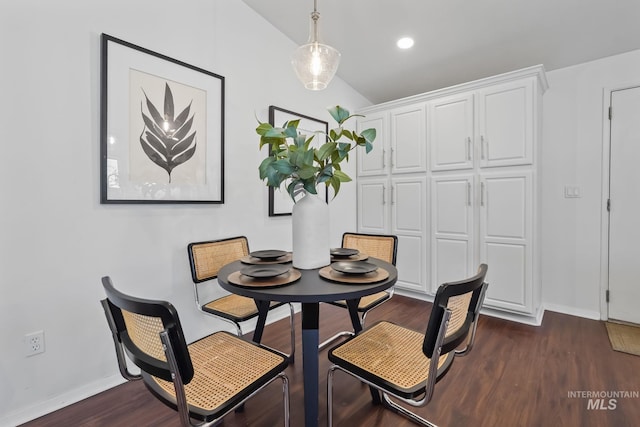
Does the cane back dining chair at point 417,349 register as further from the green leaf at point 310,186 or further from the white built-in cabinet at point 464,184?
the white built-in cabinet at point 464,184

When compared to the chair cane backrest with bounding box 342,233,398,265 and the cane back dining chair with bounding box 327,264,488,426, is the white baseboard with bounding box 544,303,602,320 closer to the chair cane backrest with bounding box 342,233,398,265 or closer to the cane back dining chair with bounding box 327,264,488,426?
the chair cane backrest with bounding box 342,233,398,265

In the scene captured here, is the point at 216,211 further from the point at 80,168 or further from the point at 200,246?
the point at 80,168

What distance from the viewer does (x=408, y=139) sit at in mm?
3207

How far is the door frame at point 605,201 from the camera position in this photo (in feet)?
8.43

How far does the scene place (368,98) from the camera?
3.83 m

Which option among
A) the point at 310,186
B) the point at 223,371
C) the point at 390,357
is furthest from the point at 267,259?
the point at 390,357

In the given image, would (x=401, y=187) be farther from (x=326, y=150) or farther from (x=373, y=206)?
(x=326, y=150)

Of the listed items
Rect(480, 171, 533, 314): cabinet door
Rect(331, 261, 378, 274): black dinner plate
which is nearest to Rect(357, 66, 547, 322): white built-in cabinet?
Rect(480, 171, 533, 314): cabinet door

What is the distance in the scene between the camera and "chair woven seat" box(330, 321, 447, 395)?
1.09m

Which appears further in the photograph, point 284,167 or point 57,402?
point 57,402

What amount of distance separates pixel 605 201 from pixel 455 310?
8.57 feet

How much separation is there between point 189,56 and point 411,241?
2647mm

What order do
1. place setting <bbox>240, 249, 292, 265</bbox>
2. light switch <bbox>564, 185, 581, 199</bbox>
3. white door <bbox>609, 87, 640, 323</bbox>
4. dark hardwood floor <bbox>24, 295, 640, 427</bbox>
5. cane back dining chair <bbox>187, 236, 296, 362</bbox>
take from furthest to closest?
light switch <bbox>564, 185, 581, 199</bbox>
white door <bbox>609, 87, 640, 323</bbox>
cane back dining chair <bbox>187, 236, 296, 362</bbox>
place setting <bbox>240, 249, 292, 265</bbox>
dark hardwood floor <bbox>24, 295, 640, 427</bbox>

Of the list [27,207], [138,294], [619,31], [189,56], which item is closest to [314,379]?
[138,294]
